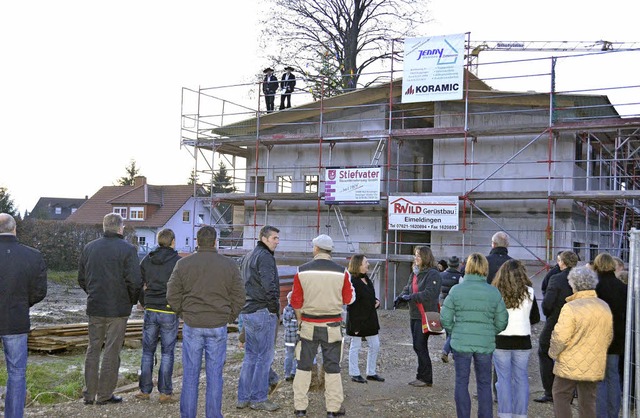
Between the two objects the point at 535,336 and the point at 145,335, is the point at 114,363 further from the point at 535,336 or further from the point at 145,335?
the point at 535,336

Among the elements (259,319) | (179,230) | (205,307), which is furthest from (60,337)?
(179,230)

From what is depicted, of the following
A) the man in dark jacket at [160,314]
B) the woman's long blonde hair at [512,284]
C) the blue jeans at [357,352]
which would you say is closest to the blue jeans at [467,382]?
the woman's long blonde hair at [512,284]

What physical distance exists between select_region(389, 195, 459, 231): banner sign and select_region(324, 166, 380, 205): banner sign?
0.63 metres

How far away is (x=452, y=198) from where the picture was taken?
18750 millimetres

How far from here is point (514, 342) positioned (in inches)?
269

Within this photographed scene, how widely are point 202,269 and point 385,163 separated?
14.8 metres

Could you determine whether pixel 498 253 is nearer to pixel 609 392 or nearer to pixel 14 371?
pixel 609 392

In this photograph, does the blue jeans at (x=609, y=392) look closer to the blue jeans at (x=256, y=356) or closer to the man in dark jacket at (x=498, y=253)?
the man in dark jacket at (x=498, y=253)

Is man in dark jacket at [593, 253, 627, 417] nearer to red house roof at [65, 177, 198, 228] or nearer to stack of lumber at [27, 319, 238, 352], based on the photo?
stack of lumber at [27, 319, 238, 352]

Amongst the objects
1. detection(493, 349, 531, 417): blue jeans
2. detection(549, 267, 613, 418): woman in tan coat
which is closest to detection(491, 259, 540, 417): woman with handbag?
detection(493, 349, 531, 417): blue jeans

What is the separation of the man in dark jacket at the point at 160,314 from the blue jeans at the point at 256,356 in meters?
0.90

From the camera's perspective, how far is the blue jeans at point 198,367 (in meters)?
6.64

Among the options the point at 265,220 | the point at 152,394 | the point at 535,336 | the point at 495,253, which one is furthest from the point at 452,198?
the point at 152,394

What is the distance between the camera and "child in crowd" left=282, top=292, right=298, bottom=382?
314 inches
